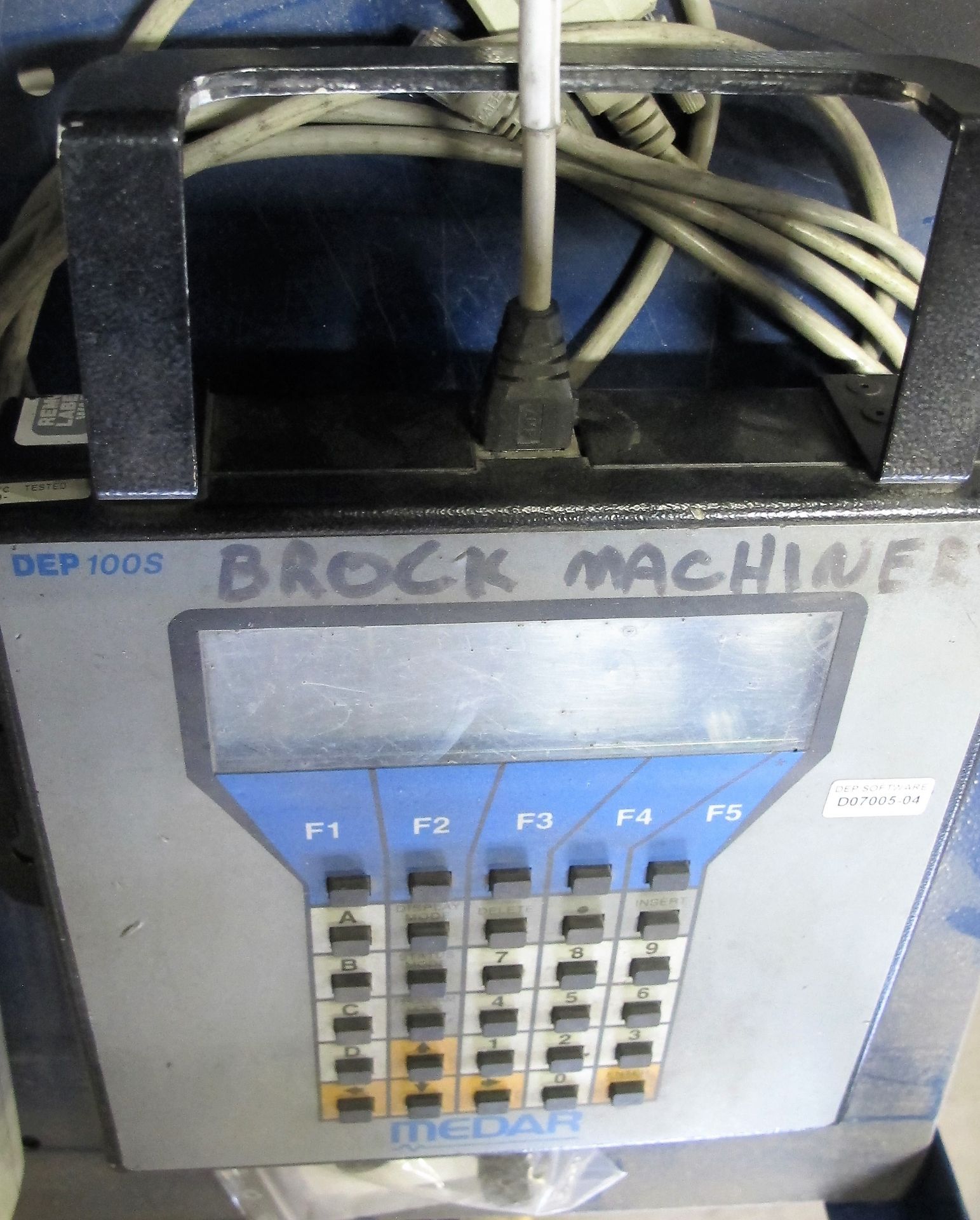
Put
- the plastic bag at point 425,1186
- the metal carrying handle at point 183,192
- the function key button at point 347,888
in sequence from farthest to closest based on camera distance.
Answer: the plastic bag at point 425,1186 → the function key button at point 347,888 → the metal carrying handle at point 183,192

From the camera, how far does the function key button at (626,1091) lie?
550mm

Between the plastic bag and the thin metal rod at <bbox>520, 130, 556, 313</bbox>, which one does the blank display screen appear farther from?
the plastic bag

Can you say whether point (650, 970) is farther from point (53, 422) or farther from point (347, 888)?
point (53, 422)

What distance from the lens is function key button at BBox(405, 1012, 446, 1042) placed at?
51 centimetres

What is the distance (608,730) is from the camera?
0.45 meters

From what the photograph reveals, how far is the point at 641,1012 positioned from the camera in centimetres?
52

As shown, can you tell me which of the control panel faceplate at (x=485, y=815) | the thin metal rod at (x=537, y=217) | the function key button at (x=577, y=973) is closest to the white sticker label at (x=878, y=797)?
the control panel faceplate at (x=485, y=815)

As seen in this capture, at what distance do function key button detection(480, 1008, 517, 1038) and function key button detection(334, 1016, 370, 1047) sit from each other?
5 cm

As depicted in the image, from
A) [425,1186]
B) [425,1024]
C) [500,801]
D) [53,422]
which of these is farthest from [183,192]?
[425,1186]

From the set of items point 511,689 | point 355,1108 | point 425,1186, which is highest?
point 511,689

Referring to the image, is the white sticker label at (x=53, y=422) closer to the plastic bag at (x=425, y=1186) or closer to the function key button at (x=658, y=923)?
the function key button at (x=658, y=923)

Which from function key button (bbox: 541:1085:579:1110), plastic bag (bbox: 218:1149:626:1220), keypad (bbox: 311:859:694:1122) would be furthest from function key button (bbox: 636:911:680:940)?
plastic bag (bbox: 218:1149:626:1220)

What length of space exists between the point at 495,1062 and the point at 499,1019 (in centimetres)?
3

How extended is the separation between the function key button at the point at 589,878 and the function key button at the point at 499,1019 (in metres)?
0.07
